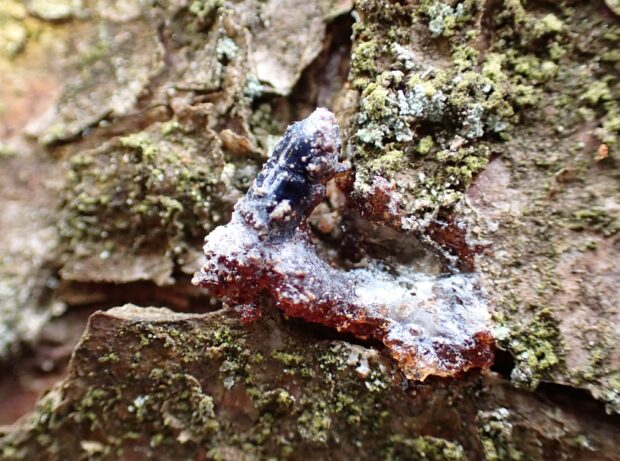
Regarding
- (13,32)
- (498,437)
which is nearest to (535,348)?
(498,437)

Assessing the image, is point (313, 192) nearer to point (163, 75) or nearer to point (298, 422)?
point (298, 422)

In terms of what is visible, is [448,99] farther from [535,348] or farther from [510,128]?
[535,348]

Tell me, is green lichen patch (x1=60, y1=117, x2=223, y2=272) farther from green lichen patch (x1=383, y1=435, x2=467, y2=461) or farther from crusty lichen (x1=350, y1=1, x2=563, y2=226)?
green lichen patch (x1=383, y1=435, x2=467, y2=461)

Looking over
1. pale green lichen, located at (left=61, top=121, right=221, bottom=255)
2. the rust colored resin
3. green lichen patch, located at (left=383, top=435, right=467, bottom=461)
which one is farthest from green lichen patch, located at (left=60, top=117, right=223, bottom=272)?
green lichen patch, located at (left=383, top=435, right=467, bottom=461)

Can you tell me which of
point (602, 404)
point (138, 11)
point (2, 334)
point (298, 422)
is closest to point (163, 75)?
point (138, 11)

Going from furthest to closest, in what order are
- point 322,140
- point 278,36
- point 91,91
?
point 91,91 → point 278,36 → point 322,140

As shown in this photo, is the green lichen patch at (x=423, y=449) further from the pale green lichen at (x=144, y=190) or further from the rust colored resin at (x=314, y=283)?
the pale green lichen at (x=144, y=190)
